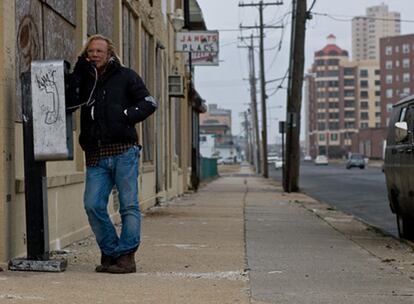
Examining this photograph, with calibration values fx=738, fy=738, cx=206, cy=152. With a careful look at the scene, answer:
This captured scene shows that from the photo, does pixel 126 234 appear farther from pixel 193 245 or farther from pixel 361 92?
pixel 361 92

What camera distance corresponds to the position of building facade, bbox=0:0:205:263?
257 inches

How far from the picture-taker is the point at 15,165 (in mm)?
6723

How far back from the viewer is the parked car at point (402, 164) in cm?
933

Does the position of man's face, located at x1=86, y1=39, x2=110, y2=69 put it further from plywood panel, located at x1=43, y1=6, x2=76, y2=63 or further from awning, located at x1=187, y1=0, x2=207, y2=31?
awning, located at x1=187, y1=0, x2=207, y2=31

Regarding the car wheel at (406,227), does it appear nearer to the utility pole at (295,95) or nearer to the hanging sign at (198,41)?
the hanging sign at (198,41)

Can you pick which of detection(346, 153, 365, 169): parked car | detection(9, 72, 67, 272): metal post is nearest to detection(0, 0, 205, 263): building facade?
detection(9, 72, 67, 272): metal post

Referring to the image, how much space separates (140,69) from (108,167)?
763 cm

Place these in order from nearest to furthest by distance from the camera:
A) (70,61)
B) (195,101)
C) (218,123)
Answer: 1. (70,61)
2. (195,101)
3. (218,123)

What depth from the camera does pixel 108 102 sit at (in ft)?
20.9

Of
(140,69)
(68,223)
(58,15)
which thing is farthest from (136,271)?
(140,69)

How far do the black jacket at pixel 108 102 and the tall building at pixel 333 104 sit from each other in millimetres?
154339

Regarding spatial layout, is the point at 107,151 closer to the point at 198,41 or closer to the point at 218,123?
the point at 198,41

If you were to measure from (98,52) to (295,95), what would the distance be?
18.6 m

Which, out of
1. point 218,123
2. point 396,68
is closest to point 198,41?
point 396,68
